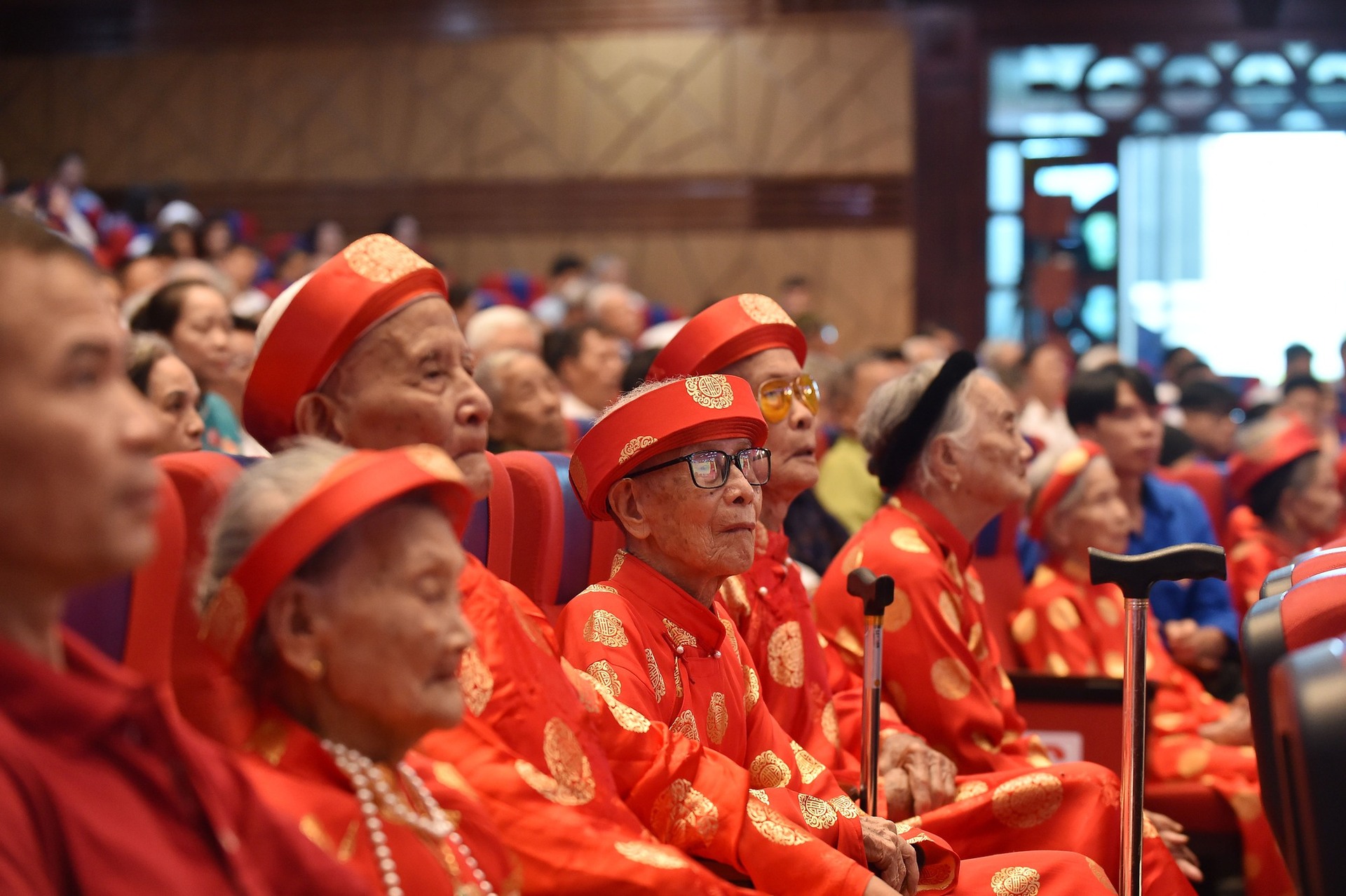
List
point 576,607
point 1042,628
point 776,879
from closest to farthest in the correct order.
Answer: point 776,879 < point 576,607 < point 1042,628

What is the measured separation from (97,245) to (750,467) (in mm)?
7413

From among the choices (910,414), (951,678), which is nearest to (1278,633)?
(951,678)

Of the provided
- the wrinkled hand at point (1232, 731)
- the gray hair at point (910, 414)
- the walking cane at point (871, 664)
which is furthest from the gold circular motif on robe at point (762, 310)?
the wrinkled hand at point (1232, 731)

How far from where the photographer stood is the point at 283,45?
11023 mm

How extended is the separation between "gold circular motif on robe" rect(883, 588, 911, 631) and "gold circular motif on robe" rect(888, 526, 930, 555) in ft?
0.31

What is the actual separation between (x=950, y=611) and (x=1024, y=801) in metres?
0.40

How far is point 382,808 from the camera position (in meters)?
1.27

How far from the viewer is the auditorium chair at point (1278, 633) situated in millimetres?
1595

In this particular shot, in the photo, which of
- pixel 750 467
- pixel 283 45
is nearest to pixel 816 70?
pixel 283 45

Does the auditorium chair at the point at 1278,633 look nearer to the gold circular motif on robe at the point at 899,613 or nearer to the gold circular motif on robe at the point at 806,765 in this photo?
the gold circular motif on robe at the point at 806,765

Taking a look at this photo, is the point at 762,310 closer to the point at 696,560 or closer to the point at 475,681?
the point at 696,560

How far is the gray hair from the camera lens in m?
2.93

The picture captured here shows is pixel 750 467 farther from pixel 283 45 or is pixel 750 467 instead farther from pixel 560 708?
pixel 283 45

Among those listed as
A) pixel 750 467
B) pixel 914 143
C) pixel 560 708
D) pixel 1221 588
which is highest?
pixel 914 143
